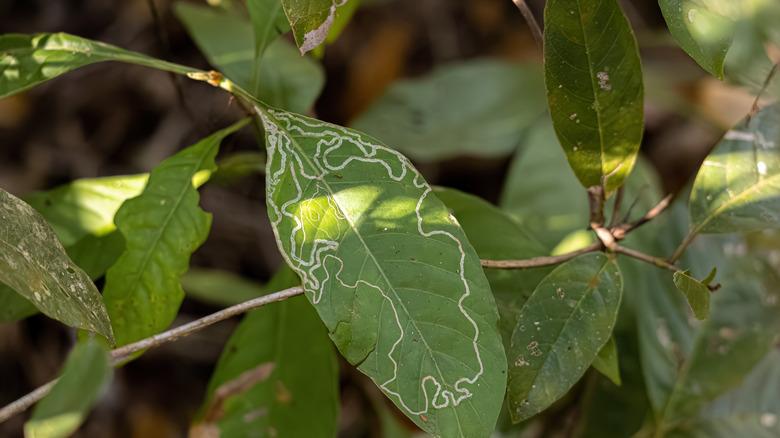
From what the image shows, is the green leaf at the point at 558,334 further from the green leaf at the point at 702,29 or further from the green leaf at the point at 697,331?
the green leaf at the point at 697,331

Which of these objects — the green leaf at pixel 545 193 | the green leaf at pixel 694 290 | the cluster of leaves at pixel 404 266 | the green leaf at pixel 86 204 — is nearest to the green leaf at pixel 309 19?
the cluster of leaves at pixel 404 266

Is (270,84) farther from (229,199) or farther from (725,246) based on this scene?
(229,199)

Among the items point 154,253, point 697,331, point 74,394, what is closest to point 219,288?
point 154,253

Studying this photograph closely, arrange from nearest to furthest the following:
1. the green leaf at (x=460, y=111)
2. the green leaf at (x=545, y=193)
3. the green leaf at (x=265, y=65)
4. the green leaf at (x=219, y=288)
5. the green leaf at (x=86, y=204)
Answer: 1. the green leaf at (x=86, y=204)
2. the green leaf at (x=265, y=65)
3. the green leaf at (x=545, y=193)
4. the green leaf at (x=219, y=288)
5. the green leaf at (x=460, y=111)

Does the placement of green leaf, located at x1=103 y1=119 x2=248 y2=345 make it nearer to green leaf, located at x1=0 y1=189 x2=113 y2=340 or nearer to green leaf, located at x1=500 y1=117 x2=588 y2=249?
green leaf, located at x1=0 y1=189 x2=113 y2=340

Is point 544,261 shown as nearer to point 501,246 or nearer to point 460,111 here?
point 501,246

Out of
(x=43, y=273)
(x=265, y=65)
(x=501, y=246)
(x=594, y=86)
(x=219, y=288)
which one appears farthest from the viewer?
(x=219, y=288)

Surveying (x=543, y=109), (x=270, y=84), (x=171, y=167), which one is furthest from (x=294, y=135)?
(x=543, y=109)
